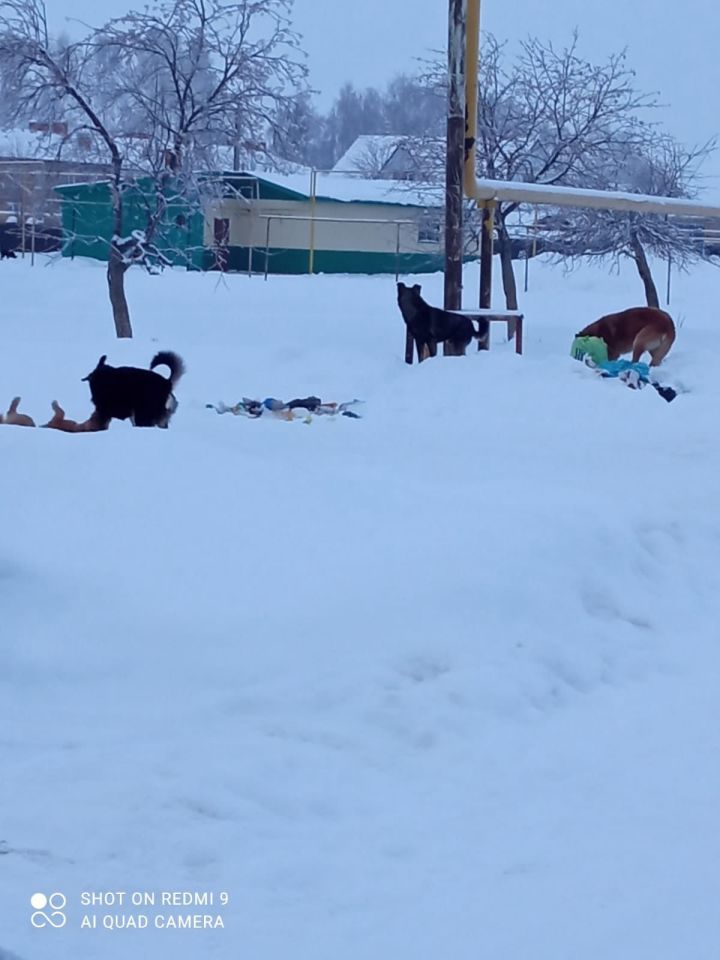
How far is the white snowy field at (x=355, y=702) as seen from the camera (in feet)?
A: 11.4

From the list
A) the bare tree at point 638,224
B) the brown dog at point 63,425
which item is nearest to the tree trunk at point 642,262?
the bare tree at point 638,224

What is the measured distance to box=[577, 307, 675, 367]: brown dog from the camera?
16312 millimetres

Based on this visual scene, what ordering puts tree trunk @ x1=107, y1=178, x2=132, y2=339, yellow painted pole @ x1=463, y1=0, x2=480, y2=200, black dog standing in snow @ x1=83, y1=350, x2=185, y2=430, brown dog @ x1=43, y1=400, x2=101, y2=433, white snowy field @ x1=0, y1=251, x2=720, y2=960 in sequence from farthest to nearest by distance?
tree trunk @ x1=107, y1=178, x2=132, y2=339 < yellow painted pole @ x1=463, y1=0, x2=480, y2=200 < black dog standing in snow @ x1=83, y1=350, x2=185, y2=430 < brown dog @ x1=43, y1=400, x2=101, y2=433 < white snowy field @ x1=0, y1=251, x2=720, y2=960

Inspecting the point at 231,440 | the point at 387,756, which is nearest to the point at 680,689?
the point at 387,756

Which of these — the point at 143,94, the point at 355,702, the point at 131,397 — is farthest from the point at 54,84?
the point at 355,702

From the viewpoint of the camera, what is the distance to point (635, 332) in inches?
647

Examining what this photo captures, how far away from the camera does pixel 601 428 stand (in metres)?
11.7

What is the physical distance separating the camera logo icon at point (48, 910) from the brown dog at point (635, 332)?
45.2ft

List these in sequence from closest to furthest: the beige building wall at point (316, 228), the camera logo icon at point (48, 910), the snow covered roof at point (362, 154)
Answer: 1. the camera logo icon at point (48, 910)
2. the beige building wall at point (316, 228)
3. the snow covered roof at point (362, 154)

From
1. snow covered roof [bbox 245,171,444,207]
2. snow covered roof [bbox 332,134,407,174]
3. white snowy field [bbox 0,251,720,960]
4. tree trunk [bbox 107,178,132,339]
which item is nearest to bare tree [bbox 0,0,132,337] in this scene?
tree trunk [bbox 107,178,132,339]

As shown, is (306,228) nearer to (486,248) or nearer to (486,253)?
(486,253)

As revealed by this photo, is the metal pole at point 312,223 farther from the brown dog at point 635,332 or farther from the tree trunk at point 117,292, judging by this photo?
the brown dog at point 635,332

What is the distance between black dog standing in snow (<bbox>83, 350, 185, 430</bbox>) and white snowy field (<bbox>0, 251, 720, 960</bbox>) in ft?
3.75

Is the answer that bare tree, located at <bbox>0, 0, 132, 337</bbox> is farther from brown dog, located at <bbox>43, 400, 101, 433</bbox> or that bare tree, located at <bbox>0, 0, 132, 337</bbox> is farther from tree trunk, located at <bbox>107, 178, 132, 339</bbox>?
brown dog, located at <bbox>43, 400, 101, 433</bbox>
